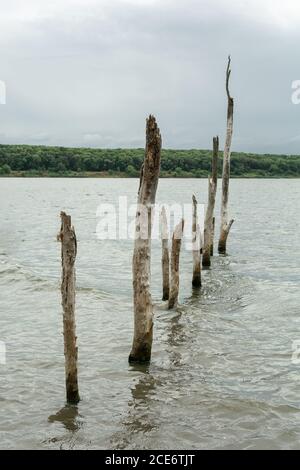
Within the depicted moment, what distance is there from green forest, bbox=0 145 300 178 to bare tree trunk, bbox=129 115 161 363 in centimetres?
13784

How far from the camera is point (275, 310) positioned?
15.8 metres

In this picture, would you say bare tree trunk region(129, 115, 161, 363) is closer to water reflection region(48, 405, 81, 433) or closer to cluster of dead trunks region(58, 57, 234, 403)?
cluster of dead trunks region(58, 57, 234, 403)

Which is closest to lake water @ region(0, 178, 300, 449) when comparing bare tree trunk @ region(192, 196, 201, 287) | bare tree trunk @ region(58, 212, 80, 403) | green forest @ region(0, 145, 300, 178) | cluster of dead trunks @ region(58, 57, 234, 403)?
cluster of dead trunks @ region(58, 57, 234, 403)

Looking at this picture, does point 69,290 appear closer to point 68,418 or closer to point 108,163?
point 68,418

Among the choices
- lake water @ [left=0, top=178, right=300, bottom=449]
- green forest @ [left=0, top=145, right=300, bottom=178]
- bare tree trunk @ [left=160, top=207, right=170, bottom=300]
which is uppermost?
green forest @ [left=0, top=145, right=300, bottom=178]

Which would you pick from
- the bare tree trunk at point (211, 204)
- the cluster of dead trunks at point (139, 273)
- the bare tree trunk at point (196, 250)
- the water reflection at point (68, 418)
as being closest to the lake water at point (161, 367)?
the water reflection at point (68, 418)

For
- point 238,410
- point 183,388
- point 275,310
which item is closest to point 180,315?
point 275,310

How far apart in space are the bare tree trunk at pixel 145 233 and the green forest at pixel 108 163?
13784 cm

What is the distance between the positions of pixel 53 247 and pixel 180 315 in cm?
1694

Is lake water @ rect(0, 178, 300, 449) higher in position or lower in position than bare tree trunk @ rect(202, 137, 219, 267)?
lower

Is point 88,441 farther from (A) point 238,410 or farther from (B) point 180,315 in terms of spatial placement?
(B) point 180,315

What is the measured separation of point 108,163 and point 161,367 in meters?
146

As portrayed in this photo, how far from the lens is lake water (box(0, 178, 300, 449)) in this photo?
822 centimetres

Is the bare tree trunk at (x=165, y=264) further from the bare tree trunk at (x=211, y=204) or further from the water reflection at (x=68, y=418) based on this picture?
the water reflection at (x=68, y=418)
